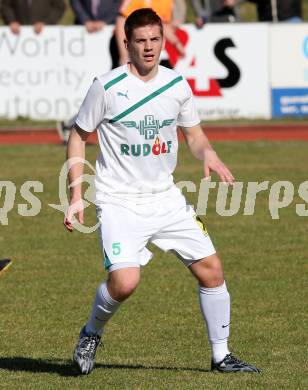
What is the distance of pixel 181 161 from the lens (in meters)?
17.5

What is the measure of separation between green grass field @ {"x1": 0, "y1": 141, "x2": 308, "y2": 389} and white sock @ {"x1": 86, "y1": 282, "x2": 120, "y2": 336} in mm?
285

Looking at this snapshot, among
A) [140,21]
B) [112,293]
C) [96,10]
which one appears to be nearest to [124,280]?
[112,293]

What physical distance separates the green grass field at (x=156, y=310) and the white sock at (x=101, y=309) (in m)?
0.29

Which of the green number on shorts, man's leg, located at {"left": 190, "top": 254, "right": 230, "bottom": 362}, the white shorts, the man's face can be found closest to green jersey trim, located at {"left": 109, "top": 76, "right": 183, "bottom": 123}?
the man's face

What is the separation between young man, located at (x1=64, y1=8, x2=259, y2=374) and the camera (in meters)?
7.12

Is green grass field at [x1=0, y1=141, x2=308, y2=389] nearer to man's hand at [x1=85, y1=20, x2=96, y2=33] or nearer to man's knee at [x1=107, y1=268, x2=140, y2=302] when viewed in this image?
man's knee at [x1=107, y1=268, x2=140, y2=302]

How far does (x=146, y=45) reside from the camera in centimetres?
696

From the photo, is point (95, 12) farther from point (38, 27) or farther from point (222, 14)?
point (222, 14)

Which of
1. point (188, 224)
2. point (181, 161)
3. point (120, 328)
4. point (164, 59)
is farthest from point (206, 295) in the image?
point (164, 59)

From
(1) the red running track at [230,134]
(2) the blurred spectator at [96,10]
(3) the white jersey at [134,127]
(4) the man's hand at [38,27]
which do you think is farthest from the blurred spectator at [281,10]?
(3) the white jersey at [134,127]

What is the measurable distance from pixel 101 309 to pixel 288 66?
15.2 metres

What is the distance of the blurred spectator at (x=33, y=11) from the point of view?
74.9 feet

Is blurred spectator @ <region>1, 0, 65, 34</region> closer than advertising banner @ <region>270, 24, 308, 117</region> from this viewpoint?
No

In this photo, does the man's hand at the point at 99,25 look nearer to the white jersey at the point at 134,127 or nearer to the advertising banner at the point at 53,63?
the advertising banner at the point at 53,63
